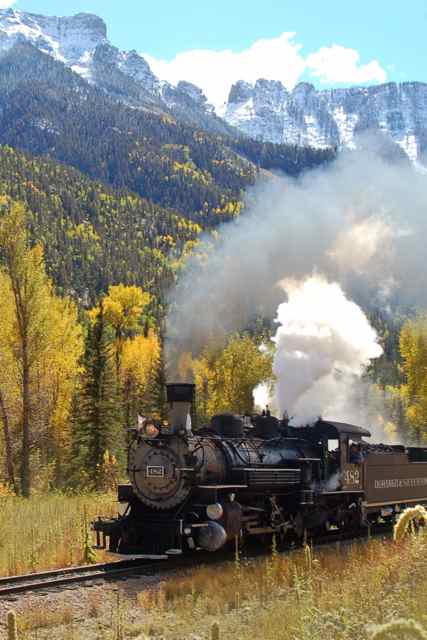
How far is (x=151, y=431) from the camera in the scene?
48.1ft

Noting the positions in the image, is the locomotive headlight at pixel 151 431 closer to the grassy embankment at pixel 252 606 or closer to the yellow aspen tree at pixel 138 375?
the grassy embankment at pixel 252 606

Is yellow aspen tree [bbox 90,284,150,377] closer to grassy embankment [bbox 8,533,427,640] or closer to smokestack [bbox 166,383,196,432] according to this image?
smokestack [bbox 166,383,196,432]

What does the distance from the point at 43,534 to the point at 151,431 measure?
4037mm

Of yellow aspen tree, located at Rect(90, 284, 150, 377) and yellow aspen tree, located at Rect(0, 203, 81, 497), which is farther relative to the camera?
yellow aspen tree, located at Rect(90, 284, 150, 377)

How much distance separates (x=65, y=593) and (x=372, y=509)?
10.6 meters

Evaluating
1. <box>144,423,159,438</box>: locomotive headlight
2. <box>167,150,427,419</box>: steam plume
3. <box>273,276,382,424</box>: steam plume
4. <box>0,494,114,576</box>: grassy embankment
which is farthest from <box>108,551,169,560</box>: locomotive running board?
<box>167,150,427,419</box>: steam plume

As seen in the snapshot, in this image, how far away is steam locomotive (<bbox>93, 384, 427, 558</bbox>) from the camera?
1419 centimetres

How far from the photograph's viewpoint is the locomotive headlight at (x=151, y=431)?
14.7 m

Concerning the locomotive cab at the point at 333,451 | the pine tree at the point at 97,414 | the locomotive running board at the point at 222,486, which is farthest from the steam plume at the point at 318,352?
→ the pine tree at the point at 97,414

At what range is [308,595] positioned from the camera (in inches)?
318

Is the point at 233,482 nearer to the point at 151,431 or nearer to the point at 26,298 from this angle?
the point at 151,431

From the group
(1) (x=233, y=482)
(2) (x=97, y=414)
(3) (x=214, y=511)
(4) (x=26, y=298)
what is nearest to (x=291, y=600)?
(3) (x=214, y=511)

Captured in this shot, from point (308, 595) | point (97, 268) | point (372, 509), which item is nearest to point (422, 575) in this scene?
point (308, 595)

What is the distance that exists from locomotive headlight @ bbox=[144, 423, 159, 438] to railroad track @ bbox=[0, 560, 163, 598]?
2382 mm
